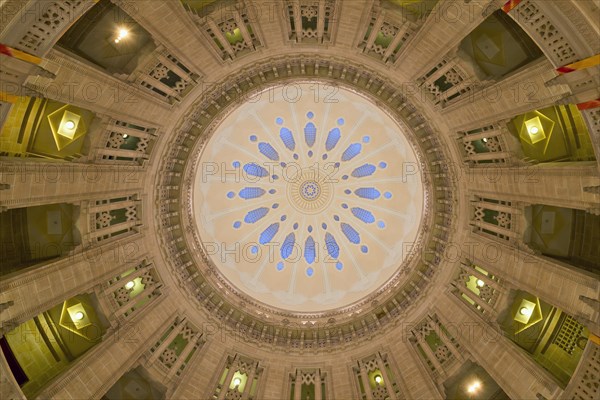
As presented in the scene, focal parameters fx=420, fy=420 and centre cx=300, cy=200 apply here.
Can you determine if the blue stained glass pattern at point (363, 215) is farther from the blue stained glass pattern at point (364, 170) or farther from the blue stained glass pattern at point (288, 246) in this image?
the blue stained glass pattern at point (288, 246)

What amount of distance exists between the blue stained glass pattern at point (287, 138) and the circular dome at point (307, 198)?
3.3 inches

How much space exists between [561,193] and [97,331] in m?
21.0

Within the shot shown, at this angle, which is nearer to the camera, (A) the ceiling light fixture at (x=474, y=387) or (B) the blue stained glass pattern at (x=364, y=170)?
(A) the ceiling light fixture at (x=474, y=387)

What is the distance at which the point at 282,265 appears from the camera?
1271 inches

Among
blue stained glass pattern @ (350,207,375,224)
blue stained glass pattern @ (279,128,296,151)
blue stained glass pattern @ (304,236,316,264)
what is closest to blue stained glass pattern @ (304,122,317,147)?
blue stained glass pattern @ (279,128,296,151)

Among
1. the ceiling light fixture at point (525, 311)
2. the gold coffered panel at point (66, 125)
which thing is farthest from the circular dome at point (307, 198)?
the gold coffered panel at point (66, 125)

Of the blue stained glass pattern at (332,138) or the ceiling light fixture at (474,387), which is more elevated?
the blue stained glass pattern at (332,138)

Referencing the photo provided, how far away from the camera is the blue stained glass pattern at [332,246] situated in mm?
33356

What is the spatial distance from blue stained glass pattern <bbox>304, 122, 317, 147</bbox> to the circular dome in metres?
0.08

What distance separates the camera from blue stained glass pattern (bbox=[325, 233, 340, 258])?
3336 cm

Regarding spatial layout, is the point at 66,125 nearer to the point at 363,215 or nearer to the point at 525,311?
the point at 363,215

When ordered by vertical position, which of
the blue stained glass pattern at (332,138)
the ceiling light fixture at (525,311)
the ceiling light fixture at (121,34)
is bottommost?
the ceiling light fixture at (525,311)

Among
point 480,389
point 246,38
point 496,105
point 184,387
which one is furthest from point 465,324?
point 246,38

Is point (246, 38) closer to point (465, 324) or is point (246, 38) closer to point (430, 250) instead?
point (430, 250)
